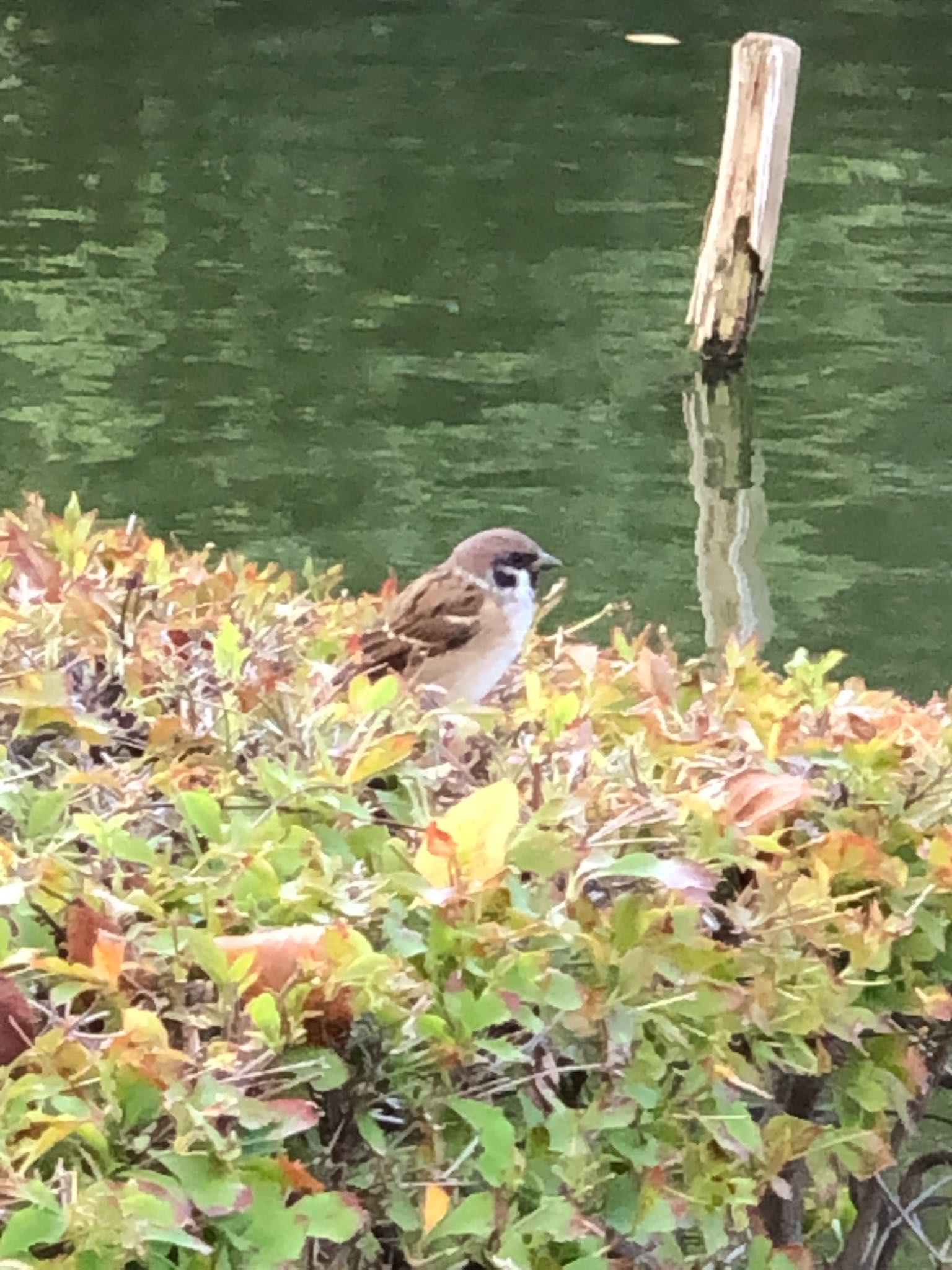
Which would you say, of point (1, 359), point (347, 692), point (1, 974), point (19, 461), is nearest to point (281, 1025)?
point (1, 974)

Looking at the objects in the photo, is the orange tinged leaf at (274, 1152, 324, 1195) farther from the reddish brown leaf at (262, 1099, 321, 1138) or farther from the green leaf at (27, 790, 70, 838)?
the green leaf at (27, 790, 70, 838)

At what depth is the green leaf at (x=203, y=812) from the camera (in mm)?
1470

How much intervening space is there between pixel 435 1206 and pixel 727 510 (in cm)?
486

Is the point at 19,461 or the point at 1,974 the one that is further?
the point at 19,461

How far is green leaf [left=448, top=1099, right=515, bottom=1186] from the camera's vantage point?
135 cm

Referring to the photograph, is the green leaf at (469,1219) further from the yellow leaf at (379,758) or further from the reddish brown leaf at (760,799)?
the reddish brown leaf at (760,799)

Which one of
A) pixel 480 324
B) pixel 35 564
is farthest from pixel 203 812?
pixel 480 324

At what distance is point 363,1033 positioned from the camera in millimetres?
1360

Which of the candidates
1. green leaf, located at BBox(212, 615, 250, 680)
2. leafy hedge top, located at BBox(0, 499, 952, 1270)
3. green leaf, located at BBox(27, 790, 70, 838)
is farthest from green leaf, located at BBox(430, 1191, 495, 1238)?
green leaf, located at BBox(212, 615, 250, 680)

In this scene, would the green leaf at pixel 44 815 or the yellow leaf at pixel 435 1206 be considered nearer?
the yellow leaf at pixel 435 1206

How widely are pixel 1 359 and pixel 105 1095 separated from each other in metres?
5.93

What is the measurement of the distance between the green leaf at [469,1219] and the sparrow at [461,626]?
38.3 inches

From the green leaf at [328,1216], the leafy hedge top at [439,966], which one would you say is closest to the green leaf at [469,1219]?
the leafy hedge top at [439,966]

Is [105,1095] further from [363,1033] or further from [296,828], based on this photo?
[296,828]
